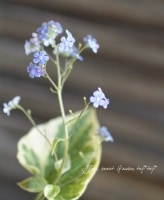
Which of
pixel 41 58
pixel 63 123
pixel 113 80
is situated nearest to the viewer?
pixel 41 58

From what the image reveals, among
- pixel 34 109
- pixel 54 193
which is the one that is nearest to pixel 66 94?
pixel 34 109

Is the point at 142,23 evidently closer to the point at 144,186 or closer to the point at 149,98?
the point at 149,98

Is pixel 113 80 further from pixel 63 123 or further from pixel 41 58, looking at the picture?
pixel 41 58

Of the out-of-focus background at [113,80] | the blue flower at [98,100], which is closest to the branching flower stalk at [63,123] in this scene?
the blue flower at [98,100]

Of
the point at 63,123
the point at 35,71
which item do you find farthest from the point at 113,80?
the point at 35,71

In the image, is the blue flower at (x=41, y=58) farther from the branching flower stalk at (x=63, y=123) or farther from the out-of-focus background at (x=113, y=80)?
the out-of-focus background at (x=113, y=80)

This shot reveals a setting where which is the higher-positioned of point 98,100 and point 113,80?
point 113,80

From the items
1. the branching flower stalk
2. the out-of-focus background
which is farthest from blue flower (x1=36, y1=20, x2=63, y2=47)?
the out-of-focus background

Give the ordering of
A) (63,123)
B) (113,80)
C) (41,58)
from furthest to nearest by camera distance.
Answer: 1. (113,80)
2. (63,123)
3. (41,58)

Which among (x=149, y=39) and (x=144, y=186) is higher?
(x=149, y=39)
